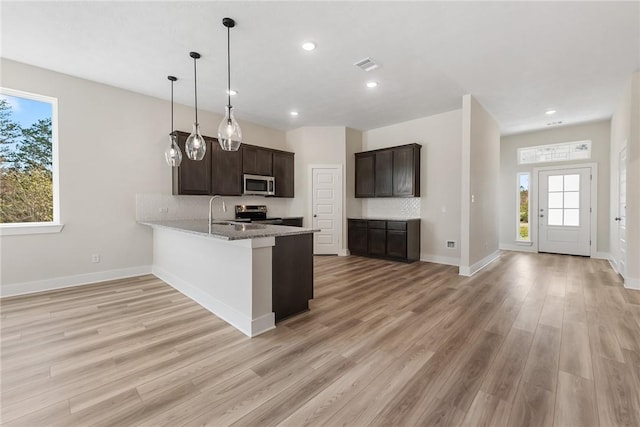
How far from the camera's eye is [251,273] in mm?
2457

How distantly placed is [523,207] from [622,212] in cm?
269

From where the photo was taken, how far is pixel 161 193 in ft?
15.6

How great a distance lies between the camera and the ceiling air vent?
341cm

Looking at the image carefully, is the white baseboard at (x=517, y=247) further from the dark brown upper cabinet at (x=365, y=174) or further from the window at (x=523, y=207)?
the dark brown upper cabinet at (x=365, y=174)

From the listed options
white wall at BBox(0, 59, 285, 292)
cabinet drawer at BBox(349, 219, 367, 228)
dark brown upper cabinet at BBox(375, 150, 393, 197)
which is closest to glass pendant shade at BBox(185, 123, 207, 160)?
white wall at BBox(0, 59, 285, 292)

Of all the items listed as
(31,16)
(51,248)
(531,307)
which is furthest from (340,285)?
(31,16)

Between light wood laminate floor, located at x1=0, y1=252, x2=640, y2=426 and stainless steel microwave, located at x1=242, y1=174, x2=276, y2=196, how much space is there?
8.79ft

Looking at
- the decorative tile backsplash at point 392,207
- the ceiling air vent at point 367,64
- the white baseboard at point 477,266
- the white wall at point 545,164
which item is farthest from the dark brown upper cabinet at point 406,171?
the white wall at point 545,164

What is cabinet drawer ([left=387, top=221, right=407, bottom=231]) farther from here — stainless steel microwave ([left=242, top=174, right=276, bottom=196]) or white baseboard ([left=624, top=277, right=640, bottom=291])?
white baseboard ([left=624, top=277, right=640, bottom=291])

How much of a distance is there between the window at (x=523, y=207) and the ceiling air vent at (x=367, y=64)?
5.68 m

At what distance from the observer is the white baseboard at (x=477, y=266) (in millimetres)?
4562

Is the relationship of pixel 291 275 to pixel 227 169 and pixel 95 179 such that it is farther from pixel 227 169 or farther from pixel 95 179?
pixel 95 179

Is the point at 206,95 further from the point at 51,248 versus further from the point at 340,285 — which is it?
the point at 340,285

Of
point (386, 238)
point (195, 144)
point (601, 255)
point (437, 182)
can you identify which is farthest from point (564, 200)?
point (195, 144)
